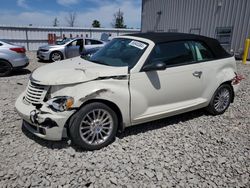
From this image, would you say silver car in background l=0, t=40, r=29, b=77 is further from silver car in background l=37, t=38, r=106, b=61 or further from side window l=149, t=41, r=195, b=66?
side window l=149, t=41, r=195, b=66

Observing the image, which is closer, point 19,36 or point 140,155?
point 140,155

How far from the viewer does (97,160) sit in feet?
9.52

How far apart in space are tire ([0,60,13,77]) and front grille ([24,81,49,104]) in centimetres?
521

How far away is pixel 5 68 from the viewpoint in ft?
24.9

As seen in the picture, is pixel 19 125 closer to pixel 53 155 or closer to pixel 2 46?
pixel 53 155

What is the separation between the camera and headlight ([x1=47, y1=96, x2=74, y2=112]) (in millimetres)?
2785

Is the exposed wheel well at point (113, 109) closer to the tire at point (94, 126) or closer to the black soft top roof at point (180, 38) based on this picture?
the tire at point (94, 126)

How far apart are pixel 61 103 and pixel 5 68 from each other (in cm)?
596

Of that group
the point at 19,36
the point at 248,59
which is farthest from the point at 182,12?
the point at 19,36

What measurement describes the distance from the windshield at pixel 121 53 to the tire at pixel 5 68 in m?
5.08

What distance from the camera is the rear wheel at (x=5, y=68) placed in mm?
7531

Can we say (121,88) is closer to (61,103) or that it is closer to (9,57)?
(61,103)

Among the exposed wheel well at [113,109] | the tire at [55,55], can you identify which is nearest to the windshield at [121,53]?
the exposed wheel well at [113,109]

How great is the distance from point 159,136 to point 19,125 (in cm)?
243
